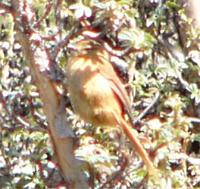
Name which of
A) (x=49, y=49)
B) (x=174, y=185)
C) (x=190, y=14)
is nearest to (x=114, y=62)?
(x=49, y=49)

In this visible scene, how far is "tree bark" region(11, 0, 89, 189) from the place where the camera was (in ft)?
5.38

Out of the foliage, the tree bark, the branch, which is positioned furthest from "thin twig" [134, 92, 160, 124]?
the branch

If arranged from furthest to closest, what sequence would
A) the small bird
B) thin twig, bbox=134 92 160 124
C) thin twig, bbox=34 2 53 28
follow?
thin twig, bbox=134 92 160 124
thin twig, bbox=34 2 53 28
the small bird

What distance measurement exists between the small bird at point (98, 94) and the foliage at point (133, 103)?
8cm

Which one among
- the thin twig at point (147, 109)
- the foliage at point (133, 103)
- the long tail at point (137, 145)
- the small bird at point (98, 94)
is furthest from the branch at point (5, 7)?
the thin twig at point (147, 109)

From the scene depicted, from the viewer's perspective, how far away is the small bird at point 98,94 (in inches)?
61.4

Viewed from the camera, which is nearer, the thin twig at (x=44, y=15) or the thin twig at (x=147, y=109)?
the thin twig at (x=44, y=15)

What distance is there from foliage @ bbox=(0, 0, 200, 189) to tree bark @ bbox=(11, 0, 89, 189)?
5 centimetres

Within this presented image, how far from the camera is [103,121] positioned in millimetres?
1586

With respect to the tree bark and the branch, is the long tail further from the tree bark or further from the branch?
the branch

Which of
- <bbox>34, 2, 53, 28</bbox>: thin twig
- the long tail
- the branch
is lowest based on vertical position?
the long tail

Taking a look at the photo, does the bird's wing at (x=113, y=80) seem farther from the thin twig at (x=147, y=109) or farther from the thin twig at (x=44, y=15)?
the thin twig at (x=147, y=109)

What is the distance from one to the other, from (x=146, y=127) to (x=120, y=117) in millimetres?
376

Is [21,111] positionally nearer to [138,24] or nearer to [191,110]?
[138,24]
